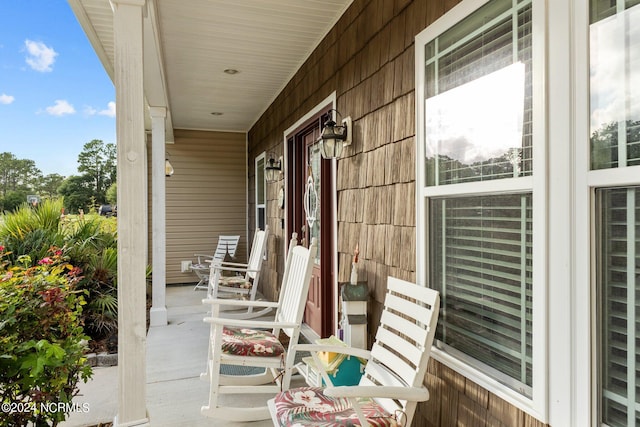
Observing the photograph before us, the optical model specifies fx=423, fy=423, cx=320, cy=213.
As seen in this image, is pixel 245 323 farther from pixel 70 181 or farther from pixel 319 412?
pixel 70 181

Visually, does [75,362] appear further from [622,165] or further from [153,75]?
[153,75]

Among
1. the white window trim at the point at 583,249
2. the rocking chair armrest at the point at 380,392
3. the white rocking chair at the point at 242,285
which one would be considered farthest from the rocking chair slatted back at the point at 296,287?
the white rocking chair at the point at 242,285

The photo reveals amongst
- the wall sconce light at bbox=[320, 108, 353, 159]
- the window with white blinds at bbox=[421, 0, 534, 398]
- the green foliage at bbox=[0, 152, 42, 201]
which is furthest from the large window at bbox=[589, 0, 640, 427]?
the green foliage at bbox=[0, 152, 42, 201]

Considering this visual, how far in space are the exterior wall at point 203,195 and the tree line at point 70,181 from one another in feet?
24.2

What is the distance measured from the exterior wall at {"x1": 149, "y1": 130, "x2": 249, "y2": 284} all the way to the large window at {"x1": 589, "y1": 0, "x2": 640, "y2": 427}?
6.88 metres

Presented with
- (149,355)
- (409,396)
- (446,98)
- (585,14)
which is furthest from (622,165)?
(149,355)

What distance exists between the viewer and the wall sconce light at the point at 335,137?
296cm

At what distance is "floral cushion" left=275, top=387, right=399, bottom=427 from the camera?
164 cm

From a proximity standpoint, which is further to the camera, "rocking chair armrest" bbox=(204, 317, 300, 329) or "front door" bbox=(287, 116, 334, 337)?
"front door" bbox=(287, 116, 334, 337)

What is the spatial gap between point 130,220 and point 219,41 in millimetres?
2126

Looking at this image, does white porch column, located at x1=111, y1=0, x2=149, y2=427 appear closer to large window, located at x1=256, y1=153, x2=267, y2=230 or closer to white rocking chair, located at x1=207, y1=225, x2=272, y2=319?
white rocking chair, located at x1=207, y1=225, x2=272, y2=319

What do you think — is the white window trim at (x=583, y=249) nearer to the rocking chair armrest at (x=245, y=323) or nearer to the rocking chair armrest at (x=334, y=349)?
the rocking chair armrest at (x=334, y=349)

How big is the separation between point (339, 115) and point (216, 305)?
1632mm

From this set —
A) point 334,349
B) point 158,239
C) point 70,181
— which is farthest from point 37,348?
point 70,181
